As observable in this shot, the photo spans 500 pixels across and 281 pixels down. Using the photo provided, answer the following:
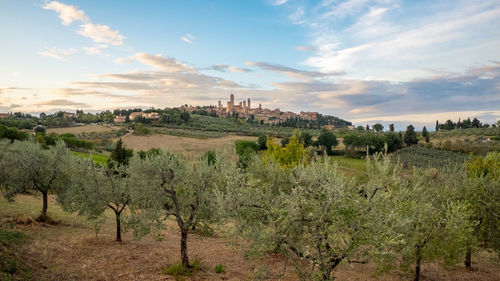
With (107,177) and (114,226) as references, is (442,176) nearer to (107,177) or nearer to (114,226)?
(107,177)

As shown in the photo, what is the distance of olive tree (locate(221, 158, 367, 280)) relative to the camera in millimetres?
10320

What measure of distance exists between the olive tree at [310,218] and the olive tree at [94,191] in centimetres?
1227

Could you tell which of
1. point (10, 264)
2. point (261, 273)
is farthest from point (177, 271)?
point (10, 264)

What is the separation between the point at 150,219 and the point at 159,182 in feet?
7.42

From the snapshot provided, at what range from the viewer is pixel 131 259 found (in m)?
18.6

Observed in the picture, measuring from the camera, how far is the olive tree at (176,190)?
17.5 meters

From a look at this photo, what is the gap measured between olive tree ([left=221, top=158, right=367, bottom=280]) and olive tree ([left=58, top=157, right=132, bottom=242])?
40.3ft

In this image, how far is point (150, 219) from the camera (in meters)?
17.3

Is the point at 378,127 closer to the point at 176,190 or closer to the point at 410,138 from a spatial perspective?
the point at 410,138

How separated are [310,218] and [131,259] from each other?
13.3 metres

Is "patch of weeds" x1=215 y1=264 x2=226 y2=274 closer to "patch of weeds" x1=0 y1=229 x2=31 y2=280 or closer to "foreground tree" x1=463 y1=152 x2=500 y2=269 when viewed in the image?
"patch of weeds" x1=0 y1=229 x2=31 y2=280

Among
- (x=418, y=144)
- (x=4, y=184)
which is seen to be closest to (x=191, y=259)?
(x=4, y=184)

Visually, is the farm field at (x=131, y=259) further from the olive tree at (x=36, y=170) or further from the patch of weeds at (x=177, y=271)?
the olive tree at (x=36, y=170)

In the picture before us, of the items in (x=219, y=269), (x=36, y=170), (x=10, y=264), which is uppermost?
(x=36, y=170)
